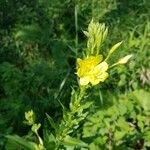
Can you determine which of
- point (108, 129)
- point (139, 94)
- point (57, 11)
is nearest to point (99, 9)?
point (57, 11)

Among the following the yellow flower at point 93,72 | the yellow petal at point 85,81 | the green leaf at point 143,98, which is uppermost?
the yellow flower at point 93,72

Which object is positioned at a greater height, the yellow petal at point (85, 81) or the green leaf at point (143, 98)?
the yellow petal at point (85, 81)

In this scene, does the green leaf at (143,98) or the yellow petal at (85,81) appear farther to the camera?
the green leaf at (143,98)

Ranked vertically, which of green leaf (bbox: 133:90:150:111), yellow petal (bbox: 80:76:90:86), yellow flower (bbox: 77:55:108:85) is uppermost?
yellow flower (bbox: 77:55:108:85)

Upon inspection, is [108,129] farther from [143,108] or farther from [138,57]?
[138,57]

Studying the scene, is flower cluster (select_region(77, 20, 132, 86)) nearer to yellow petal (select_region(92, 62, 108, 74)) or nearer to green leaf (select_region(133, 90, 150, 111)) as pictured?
yellow petal (select_region(92, 62, 108, 74))

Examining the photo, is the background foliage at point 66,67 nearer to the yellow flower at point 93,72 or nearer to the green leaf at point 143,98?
the green leaf at point 143,98

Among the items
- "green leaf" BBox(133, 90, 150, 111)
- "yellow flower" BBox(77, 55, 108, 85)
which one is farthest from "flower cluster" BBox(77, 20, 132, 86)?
"green leaf" BBox(133, 90, 150, 111)

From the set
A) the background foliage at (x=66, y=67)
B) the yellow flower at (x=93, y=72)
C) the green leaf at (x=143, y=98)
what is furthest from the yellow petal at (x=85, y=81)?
the green leaf at (x=143, y=98)

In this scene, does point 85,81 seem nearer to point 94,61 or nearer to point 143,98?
point 94,61

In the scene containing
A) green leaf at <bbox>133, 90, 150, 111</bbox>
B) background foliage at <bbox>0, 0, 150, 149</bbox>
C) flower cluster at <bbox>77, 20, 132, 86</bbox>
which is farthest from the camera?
green leaf at <bbox>133, 90, 150, 111</bbox>
